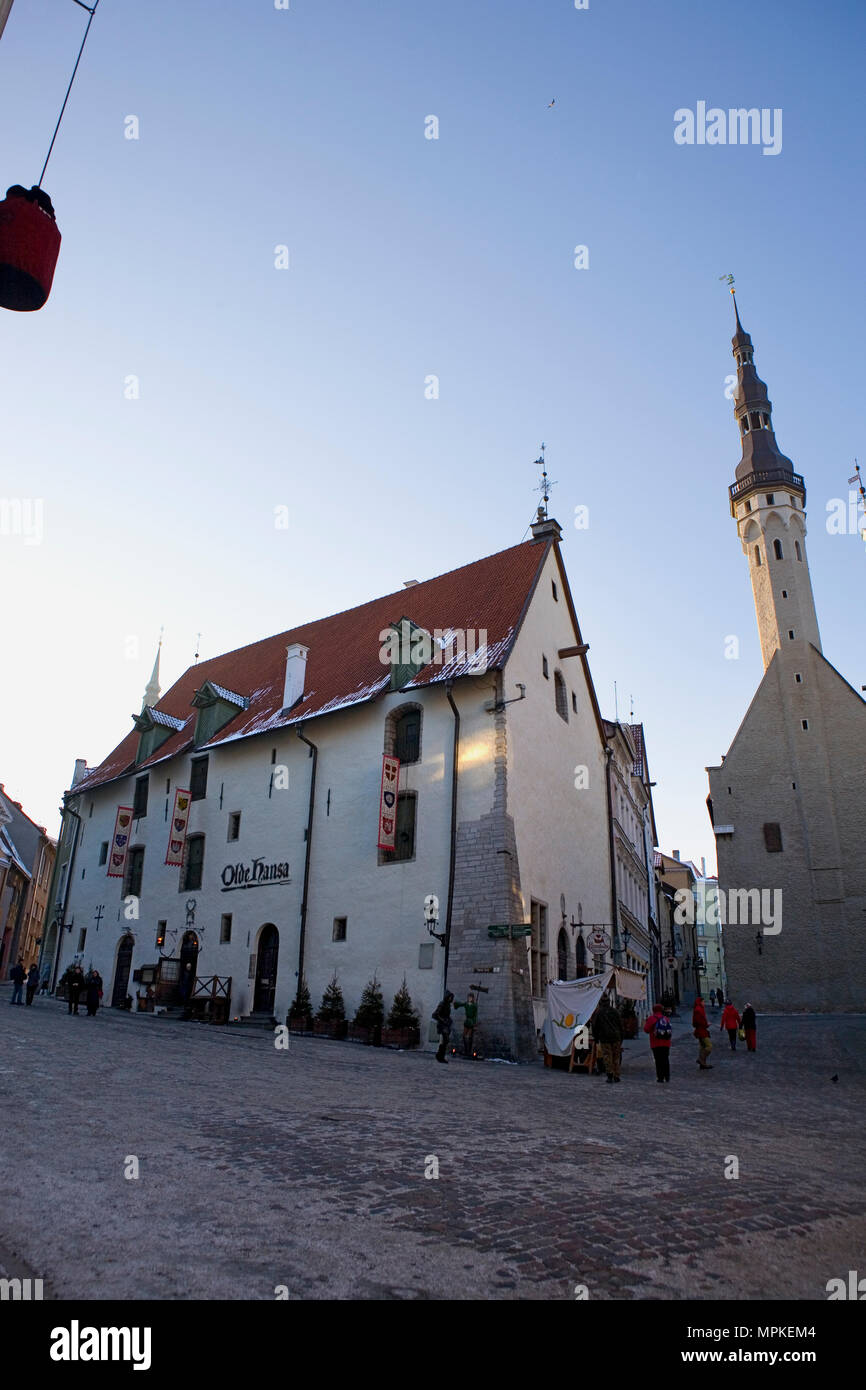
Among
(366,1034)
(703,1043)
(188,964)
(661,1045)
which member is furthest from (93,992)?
(703,1043)

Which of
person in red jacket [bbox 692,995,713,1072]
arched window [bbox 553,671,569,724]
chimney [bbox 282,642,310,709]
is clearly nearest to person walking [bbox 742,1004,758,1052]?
person in red jacket [bbox 692,995,713,1072]

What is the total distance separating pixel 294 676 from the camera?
3034 centimetres

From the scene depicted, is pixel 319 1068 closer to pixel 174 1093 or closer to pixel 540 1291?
pixel 174 1093

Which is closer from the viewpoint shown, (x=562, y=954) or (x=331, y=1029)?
(x=331, y=1029)

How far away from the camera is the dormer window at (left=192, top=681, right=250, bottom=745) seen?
3188 cm

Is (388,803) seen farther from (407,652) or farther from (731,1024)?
(731,1024)

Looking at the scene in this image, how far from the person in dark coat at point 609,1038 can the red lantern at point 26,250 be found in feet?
50.9

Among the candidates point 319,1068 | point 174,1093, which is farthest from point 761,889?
point 174,1093

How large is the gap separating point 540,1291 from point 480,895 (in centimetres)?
1770

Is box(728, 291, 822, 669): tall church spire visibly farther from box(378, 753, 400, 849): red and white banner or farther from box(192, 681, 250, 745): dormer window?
box(378, 753, 400, 849): red and white banner

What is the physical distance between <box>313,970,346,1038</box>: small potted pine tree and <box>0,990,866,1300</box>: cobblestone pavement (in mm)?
9205

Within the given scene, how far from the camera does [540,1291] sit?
456 cm

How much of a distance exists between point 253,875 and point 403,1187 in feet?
71.7

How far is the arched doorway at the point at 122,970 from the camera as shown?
31.6 m
